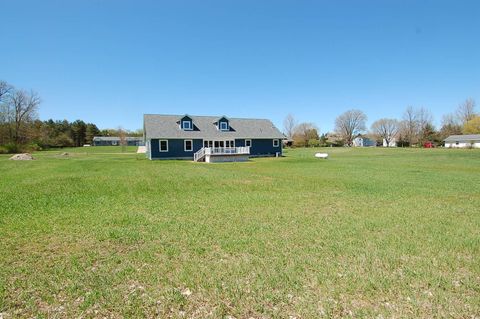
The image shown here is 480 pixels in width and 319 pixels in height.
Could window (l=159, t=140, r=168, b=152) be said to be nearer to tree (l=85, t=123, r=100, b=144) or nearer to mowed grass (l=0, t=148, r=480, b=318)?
mowed grass (l=0, t=148, r=480, b=318)

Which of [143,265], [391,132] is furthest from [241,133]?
[391,132]

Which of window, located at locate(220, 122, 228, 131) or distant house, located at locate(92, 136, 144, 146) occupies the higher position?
distant house, located at locate(92, 136, 144, 146)

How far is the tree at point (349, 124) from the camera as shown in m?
99.3

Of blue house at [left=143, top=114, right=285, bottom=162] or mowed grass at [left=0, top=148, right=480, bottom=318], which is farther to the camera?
blue house at [left=143, top=114, right=285, bottom=162]

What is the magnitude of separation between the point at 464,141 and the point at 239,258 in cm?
9144

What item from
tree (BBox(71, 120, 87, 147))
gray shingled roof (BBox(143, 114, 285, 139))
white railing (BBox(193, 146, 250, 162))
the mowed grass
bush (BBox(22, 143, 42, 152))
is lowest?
the mowed grass

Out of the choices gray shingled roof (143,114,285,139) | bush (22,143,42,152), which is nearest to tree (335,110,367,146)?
gray shingled roof (143,114,285,139)

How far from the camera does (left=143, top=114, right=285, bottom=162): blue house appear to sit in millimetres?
31125

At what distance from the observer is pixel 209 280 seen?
3959 mm

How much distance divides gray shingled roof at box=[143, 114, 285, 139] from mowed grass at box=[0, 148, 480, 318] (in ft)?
82.3

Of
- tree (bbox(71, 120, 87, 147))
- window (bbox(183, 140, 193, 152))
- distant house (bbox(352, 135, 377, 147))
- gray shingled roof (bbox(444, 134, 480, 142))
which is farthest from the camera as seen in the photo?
distant house (bbox(352, 135, 377, 147))

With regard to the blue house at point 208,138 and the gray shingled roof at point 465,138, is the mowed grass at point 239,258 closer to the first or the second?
the blue house at point 208,138

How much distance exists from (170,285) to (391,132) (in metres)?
116

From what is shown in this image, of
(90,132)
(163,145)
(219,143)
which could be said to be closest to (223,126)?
(219,143)
